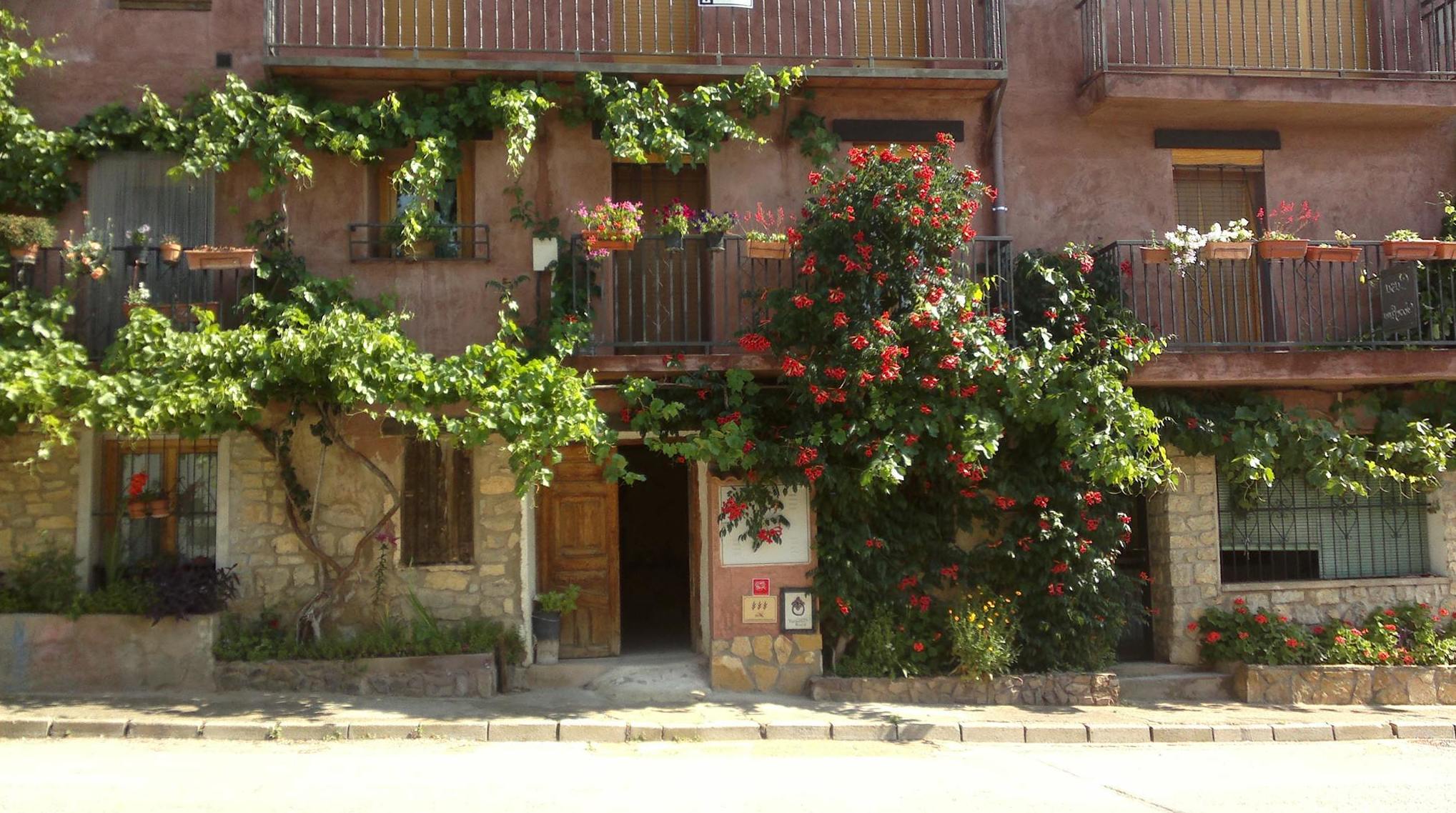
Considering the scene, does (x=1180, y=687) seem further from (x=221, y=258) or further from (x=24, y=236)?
(x=24, y=236)

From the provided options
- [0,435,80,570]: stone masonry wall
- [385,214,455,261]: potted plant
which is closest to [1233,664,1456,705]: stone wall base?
[385,214,455,261]: potted plant

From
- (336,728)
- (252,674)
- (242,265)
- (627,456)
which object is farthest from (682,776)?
(242,265)

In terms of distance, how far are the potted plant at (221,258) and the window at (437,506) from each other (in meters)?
2.18

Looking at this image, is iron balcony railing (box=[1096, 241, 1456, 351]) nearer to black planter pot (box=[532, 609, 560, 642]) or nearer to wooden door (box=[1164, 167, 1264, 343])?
wooden door (box=[1164, 167, 1264, 343])

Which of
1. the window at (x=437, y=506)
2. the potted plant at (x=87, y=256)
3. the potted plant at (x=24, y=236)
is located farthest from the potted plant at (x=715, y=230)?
the potted plant at (x=24, y=236)

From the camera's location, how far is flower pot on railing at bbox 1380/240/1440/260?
10.6m

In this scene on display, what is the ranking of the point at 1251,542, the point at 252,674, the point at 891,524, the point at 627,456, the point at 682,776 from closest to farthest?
the point at 682,776, the point at 252,674, the point at 891,524, the point at 1251,542, the point at 627,456

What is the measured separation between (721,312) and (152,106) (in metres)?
5.62

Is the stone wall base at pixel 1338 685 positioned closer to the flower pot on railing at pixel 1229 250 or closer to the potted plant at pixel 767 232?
the flower pot on railing at pixel 1229 250

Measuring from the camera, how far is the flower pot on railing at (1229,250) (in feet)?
33.6

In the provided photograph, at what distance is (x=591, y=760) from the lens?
7859 mm

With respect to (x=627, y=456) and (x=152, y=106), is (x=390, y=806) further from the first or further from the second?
(x=152, y=106)

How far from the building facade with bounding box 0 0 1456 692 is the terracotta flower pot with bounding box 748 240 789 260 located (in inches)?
12.2

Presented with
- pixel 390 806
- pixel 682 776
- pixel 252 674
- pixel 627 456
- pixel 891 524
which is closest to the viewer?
pixel 390 806
